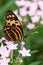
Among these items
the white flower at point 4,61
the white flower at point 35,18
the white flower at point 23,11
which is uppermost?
the white flower at point 23,11

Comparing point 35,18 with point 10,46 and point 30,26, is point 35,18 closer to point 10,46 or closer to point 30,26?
point 30,26

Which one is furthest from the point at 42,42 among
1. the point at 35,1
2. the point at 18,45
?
the point at 18,45

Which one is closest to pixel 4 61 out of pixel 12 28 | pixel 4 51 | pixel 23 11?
pixel 4 51

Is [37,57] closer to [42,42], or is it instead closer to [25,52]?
[42,42]

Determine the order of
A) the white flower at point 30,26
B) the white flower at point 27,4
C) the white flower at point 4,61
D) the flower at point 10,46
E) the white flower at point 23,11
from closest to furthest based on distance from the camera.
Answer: the white flower at point 4,61, the flower at point 10,46, the white flower at point 30,26, the white flower at point 23,11, the white flower at point 27,4

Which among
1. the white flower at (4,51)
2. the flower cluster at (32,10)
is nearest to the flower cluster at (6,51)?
the white flower at (4,51)

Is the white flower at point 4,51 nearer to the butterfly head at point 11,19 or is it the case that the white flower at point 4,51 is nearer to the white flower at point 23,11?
the butterfly head at point 11,19
